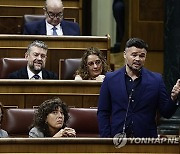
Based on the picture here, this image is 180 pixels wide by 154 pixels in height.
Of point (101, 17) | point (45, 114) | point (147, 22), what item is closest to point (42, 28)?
point (147, 22)

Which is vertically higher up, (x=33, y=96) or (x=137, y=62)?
(x=137, y=62)

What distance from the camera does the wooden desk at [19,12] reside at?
19.9 feet

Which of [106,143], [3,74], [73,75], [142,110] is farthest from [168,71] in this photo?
[106,143]

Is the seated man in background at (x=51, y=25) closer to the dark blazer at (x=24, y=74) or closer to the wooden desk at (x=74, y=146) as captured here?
the dark blazer at (x=24, y=74)

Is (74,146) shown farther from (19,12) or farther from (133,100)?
(19,12)

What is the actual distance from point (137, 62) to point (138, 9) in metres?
2.78

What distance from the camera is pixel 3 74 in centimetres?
468

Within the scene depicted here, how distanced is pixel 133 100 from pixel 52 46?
1.65 meters

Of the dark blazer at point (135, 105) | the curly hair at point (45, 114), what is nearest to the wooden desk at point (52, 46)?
the curly hair at point (45, 114)

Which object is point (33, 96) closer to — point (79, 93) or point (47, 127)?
point (79, 93)

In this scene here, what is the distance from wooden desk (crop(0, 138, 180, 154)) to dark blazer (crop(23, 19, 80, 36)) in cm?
234

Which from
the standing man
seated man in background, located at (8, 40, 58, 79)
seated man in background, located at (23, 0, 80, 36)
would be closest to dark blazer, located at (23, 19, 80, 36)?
seated man in background, located at (23, 0, 80, 36)

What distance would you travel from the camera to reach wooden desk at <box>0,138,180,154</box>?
297 cm

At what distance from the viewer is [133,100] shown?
345 centimetres
